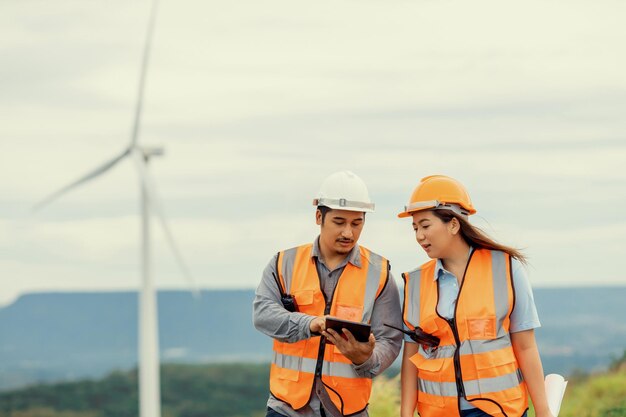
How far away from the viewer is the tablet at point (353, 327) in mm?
9281

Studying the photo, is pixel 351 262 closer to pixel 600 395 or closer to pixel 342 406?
pixel 342 406

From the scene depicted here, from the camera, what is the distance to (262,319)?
9.87 metres

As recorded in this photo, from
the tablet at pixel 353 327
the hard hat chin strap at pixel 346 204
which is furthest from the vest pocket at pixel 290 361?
the hard hat chin strap at pixel 346 204

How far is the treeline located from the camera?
99344 mm

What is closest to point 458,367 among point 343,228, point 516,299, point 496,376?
point 496,376

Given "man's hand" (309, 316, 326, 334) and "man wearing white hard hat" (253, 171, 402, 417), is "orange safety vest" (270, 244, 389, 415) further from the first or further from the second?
"man's hand" (309, 316, 326, 334)

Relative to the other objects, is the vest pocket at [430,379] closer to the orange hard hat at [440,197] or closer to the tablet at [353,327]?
the tablet at [353,327]

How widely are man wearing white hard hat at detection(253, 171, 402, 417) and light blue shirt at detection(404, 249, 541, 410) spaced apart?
0.39 meters

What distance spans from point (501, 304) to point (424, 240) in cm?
79

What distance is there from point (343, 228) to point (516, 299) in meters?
1.49

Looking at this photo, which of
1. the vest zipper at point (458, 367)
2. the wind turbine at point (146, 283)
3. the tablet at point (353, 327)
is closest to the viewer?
the tablet at point (353, 327)

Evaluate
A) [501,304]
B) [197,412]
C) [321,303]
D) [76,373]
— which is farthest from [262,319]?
[76,373]

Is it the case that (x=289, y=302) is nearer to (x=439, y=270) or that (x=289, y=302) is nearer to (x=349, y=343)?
(x=349, y=343)

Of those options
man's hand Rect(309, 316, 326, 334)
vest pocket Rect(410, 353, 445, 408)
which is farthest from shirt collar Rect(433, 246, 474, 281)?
man's hand Rect(309, 316, 326, 334)
